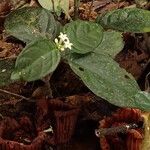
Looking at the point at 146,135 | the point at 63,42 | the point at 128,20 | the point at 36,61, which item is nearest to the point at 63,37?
the point at 63,42

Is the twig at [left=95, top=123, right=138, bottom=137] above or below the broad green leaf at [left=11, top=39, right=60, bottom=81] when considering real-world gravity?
below

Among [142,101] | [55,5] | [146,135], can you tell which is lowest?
[146,135]

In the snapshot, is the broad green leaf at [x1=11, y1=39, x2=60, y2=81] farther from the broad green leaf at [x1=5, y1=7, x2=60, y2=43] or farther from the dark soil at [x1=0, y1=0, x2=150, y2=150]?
the dark soil at [x1=0, y1=0, x2=150, y2=150]

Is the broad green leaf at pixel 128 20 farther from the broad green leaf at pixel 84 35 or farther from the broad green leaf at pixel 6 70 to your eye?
the broad green leaf at pixel 6 70

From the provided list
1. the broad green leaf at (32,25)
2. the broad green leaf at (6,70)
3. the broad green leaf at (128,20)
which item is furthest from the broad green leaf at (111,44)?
the broad green leaf at (6,70)

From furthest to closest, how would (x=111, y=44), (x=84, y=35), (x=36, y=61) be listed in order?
(x=111, y=44) → (x=84, y=35) → (x=36, y=61)

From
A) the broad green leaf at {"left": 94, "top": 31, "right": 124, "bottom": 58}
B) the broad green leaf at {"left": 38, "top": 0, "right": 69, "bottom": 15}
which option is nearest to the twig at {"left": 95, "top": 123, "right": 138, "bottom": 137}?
the broad green leaf at {"left": 94, "top": 31, "right": 124, "bottom": 58}

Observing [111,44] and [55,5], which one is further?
[55,5]

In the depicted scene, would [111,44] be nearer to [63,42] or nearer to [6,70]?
[63,42]
